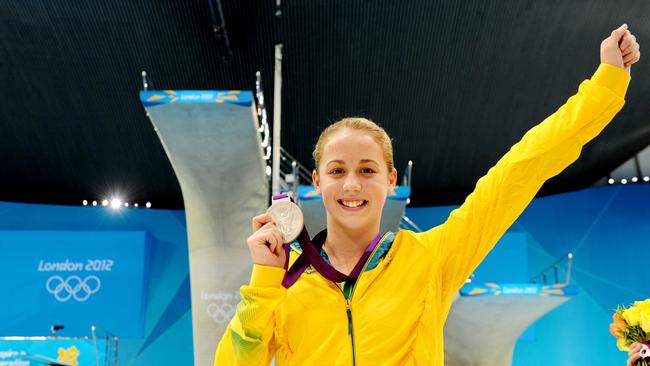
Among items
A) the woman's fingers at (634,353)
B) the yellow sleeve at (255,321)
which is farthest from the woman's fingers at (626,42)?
the woman's fingers at (634,353)

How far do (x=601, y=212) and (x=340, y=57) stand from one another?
28.0ft

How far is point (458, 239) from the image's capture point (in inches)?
62.0

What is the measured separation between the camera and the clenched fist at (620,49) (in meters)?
1.59

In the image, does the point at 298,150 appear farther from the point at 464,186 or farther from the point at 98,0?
the point at 98,0

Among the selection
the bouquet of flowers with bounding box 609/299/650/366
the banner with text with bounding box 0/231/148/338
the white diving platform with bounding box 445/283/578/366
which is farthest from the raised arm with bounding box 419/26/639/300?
the banner with text with bounding box 0/231/148/338

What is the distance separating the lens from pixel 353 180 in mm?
1569

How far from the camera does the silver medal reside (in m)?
1.49

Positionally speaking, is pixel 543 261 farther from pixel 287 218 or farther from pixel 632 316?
pixel 287 218

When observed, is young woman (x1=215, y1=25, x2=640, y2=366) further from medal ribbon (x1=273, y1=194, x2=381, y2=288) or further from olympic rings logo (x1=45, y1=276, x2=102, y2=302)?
olympic rings logo (x1=45, y1=276, x2=102, y2=302)

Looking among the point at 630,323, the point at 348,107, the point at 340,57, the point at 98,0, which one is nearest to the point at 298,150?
the point at 348,107

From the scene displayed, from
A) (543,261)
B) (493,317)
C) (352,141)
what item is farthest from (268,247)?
(543,261)

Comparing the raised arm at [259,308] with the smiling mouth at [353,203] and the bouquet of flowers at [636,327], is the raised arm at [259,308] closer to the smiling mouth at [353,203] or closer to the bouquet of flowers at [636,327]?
the smiling mouth at [353,203]

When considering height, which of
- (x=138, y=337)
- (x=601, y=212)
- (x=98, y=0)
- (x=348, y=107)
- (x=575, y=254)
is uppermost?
(x=98, y=0)

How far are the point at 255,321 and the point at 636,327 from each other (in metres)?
2.42
